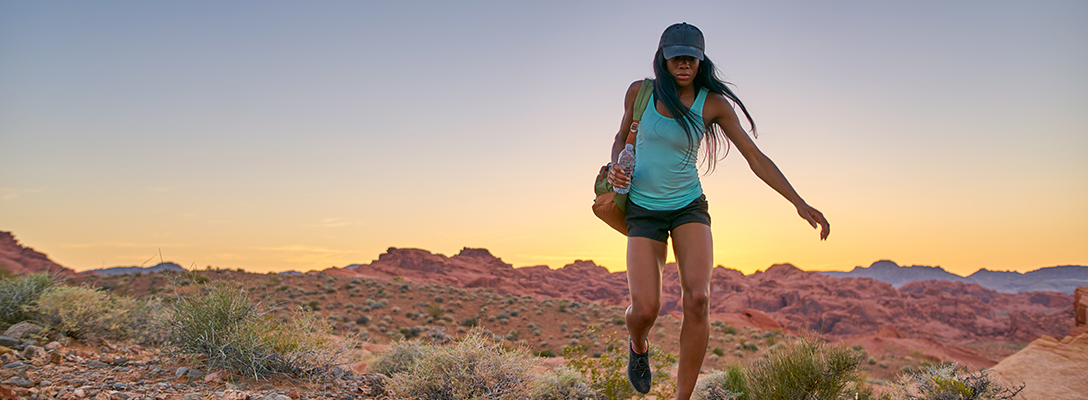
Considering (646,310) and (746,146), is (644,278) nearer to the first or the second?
(646,310)

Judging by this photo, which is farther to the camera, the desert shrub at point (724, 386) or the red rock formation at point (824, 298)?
the red rock formation at point (824, 298)

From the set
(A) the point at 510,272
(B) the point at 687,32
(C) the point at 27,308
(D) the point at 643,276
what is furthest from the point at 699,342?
(A) the point at 510,272

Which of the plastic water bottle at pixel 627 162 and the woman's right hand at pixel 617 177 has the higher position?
the plastic water bottle at pixel 627 162

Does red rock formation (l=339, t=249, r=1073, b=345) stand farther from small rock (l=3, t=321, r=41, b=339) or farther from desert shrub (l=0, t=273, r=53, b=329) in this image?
small rock (l=3, t=321, r=41, b=339)

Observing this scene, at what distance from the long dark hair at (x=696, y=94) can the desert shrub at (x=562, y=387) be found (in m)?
2.54

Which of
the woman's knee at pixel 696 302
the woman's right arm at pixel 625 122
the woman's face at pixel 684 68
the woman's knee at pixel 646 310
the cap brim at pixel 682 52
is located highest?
the cap brim at pixel 682 52

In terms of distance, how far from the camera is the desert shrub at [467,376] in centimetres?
436

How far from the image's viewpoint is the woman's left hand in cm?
296

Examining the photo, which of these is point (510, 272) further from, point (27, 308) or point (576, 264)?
point (27, 308)

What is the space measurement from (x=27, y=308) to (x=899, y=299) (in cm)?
5109

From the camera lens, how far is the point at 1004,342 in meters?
34.9

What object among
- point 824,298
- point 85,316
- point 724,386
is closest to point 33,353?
point 85,316

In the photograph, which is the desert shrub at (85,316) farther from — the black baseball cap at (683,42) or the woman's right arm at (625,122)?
the black baseball cap at (683,42)

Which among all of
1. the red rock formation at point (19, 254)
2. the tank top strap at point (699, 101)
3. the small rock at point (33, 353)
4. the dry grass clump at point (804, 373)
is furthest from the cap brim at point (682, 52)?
the red rock formation at point (19, 254)
